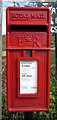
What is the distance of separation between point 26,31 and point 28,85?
680mm

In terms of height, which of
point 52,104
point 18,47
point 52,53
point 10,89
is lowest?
point 52,104

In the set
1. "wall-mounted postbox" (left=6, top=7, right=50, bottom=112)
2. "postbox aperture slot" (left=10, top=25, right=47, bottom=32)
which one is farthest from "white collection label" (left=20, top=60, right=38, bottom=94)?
"postbox aperture slot" (left=10, top=25, right=47, bottom=32)

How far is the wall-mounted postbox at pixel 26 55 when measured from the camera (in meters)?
3.08

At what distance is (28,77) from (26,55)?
0.28 m

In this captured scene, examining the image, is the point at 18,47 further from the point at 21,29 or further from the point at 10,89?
the point at 10,89

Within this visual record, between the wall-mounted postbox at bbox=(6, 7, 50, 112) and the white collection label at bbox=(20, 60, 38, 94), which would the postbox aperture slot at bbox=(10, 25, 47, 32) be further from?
the white collection label at bbox=(20, 60, 38, 94)

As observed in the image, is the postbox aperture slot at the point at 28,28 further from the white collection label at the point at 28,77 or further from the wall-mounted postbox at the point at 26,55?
the white collection label at the point at 28,77

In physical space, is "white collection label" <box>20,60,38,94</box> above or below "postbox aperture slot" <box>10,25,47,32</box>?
below

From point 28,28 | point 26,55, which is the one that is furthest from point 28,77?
point 28,28

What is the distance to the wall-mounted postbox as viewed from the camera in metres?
3.08

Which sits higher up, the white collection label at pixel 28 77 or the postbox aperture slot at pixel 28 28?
the postbox aperture slot at pixel 28 28

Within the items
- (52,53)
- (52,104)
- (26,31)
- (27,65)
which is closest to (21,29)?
(26,31)

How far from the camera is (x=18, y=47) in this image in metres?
3.12

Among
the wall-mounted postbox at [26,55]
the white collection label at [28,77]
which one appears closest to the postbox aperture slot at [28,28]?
the wall-mounted postbox at [26,55]
